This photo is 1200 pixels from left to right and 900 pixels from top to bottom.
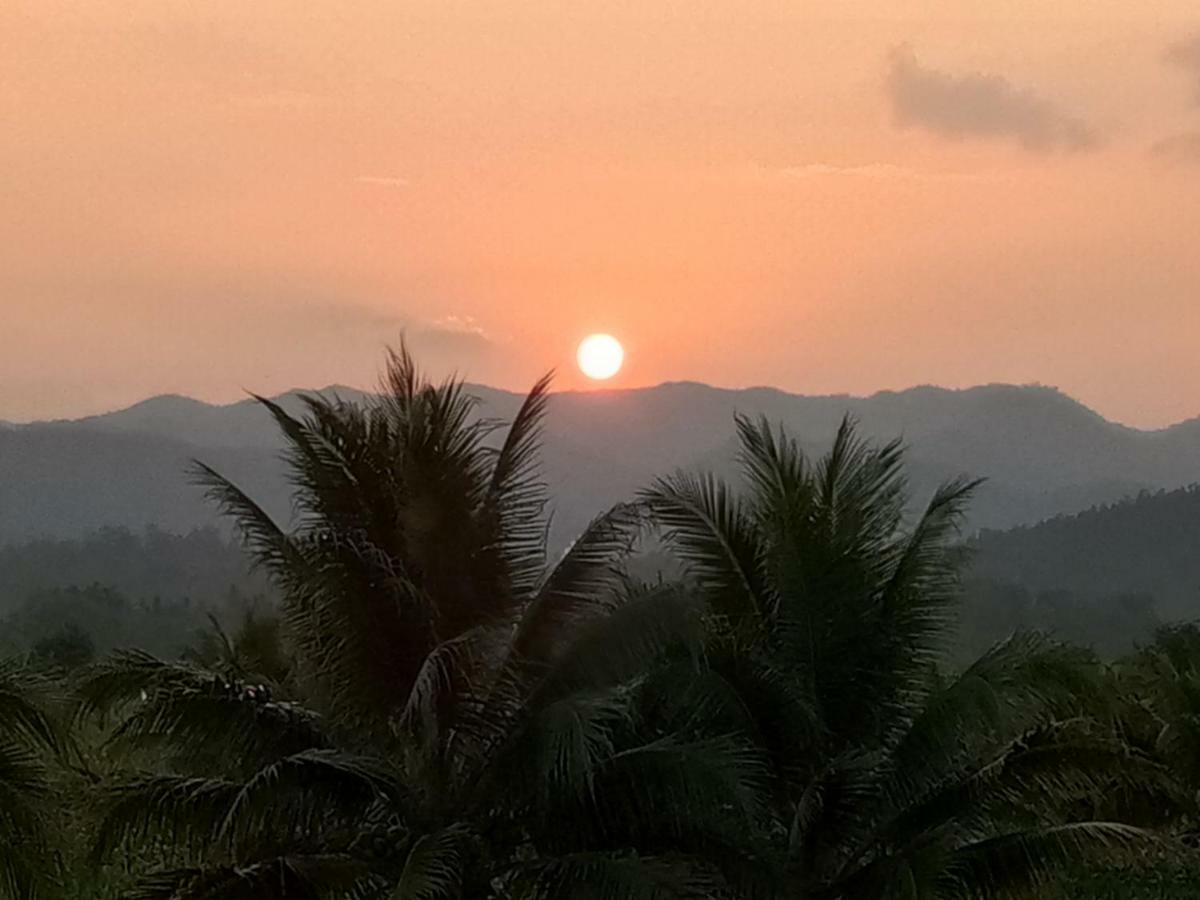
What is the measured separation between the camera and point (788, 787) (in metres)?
15.2

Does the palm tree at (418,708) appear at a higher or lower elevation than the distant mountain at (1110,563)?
higher

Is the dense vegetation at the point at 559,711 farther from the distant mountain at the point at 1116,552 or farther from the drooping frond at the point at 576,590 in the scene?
the distant mountain at the point at 1116,552

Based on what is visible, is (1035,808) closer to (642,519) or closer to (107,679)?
(642,519)

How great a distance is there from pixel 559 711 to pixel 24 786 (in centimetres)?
431

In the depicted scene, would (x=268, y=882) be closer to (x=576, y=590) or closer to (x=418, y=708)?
(x=418, y=708)

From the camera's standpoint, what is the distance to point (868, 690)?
49.4ft

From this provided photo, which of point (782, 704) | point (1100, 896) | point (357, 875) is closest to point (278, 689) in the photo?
point (357, 875)

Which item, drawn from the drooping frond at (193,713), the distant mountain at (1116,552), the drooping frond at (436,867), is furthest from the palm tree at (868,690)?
the distant mountain at (1116,552)

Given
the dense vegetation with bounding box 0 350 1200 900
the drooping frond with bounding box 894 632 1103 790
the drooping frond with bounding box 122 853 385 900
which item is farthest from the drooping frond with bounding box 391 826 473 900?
the drooping frond with bounding box 894 632 1103 790

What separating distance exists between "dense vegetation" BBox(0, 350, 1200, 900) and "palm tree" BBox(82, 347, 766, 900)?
3cm

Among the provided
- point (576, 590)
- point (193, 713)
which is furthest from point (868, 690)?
point (193, 713)

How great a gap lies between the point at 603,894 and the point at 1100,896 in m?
17.0

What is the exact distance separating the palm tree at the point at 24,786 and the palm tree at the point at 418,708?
16.3 inches

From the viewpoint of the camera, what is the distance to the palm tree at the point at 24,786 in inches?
498
